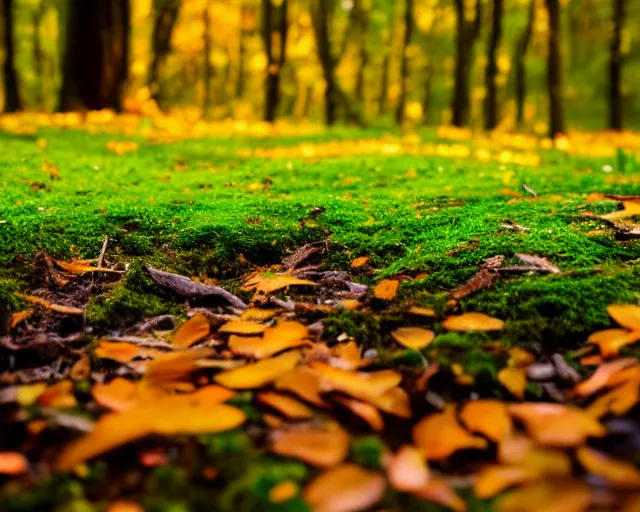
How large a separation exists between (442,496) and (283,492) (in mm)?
330

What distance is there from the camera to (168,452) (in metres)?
1.34

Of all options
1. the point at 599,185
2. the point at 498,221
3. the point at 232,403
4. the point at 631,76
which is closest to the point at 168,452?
the point at 232,403

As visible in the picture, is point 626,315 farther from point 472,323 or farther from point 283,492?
point 283,492

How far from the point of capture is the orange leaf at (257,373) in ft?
5.22

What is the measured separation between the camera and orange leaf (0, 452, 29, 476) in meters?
1.21

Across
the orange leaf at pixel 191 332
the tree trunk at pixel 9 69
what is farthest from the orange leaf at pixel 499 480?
the tree trunk at pixel 9 69

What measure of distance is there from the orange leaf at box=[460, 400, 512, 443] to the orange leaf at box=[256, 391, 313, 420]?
418 millimetres

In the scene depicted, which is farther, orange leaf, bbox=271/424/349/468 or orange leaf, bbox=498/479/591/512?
orange leaf, bbox=271/424/349/468

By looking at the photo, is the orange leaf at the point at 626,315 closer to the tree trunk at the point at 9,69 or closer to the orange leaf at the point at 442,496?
the orange leaf at the point at 442,496

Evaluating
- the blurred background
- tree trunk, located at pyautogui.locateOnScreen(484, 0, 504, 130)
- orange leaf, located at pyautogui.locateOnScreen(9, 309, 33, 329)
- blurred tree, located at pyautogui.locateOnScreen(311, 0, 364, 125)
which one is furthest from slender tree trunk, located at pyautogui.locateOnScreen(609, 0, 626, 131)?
orange leaf, located at pyautogui.locateOnScreen(9, 309, 33, 329)

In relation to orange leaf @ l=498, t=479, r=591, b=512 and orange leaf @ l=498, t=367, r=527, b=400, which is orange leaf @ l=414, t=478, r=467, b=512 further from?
orange leaf @ l=498, t=367, r=527, b=400

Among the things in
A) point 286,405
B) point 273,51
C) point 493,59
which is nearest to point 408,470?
point 286,405

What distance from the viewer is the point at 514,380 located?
5.36 feet

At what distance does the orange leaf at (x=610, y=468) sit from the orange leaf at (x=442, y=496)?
29cm
